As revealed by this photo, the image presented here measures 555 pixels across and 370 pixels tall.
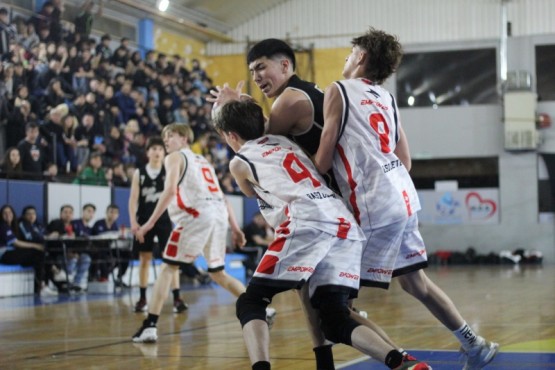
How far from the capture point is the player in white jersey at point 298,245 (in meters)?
3.76

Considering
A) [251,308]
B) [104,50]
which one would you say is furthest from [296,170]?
[104,50]

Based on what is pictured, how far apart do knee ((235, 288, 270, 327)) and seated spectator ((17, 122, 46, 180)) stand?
1022 cm

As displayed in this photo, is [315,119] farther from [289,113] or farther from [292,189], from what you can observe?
[292,189]

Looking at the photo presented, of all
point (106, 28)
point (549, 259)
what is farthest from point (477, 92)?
point (106, 28)

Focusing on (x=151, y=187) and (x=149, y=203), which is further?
(x=149, y=203)

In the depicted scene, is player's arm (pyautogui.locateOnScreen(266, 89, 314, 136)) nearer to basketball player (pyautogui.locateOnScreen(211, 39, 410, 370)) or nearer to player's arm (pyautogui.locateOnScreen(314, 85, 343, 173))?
basketball player (pyautogui.locateOnScreen(211, 39, 410, 370))

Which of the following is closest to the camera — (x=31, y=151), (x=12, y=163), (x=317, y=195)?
→ (x=317, y=195)

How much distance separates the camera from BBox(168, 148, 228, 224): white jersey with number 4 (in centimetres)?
792

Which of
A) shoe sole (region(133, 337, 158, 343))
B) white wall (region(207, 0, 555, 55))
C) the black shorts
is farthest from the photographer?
white wall (region(207, 0, 555, 55))

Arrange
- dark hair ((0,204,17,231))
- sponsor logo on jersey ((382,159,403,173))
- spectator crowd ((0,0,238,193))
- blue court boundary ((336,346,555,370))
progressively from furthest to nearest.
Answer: spectator crowd ((0,0,238,193))
dark hair ((0,204,17,231))
blue court boundary ((336,346,555,370))
sponsor logo on jersey ((382,159,403,173))

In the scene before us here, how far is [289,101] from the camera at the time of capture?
13.2 ft

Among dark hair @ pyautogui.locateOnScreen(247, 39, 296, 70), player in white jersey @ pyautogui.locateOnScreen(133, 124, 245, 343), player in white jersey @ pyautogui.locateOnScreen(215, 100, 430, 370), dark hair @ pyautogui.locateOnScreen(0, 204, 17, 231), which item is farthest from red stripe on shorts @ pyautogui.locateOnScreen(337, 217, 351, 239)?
dark hair @ pyautogui.locateOnScreen(0, 204, 17, 231)

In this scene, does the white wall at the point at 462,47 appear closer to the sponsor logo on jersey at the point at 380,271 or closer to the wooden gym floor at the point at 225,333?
the wooden gym floor at the point at 225,333

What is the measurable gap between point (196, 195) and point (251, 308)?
4265 mm
